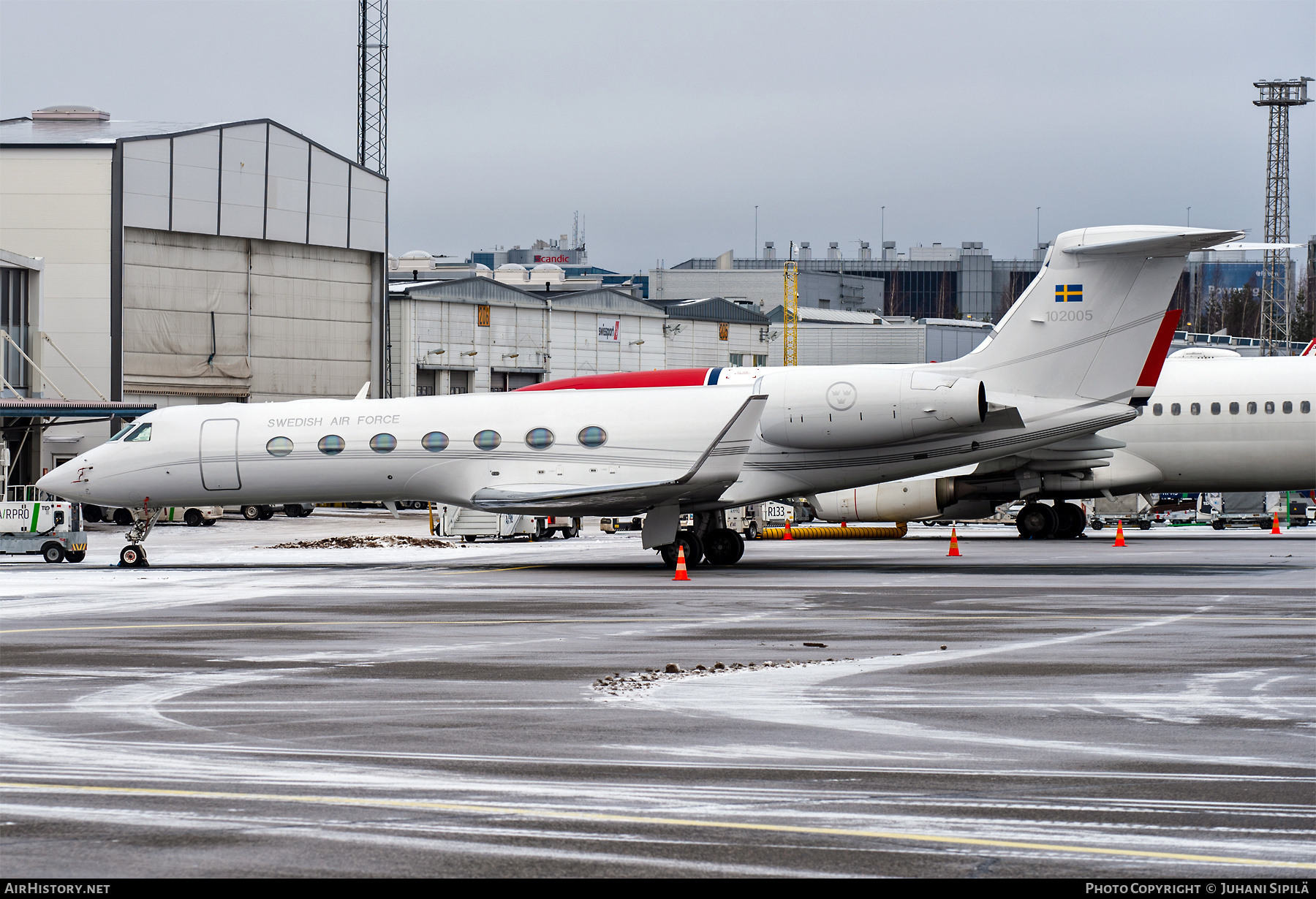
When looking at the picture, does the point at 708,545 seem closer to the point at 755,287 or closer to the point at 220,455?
the point at 220,455

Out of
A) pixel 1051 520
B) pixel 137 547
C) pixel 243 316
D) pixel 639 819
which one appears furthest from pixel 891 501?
pixel 243 316

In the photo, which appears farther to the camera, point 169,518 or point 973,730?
point 169,518

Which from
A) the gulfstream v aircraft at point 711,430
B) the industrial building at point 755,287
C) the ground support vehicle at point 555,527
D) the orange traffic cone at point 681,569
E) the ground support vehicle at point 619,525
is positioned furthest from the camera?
the industrial building at point 755,287

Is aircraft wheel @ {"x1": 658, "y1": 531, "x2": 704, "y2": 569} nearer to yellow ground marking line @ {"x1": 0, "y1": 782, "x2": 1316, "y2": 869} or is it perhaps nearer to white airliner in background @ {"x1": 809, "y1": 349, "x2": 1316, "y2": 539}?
white airliner in background @ {"x1": 809, "y1": 349, "x2": 1316, "y2": 539}

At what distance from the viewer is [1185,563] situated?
87.2ft

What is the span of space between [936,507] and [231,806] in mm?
30058

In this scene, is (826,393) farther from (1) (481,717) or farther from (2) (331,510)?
(2) (331,510)

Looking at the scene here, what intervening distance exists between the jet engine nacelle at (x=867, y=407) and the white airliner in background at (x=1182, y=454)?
9.86 metres

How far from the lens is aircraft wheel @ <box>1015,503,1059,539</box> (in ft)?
122

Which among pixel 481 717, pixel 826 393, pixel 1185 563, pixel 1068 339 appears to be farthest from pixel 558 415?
pixel 481 717

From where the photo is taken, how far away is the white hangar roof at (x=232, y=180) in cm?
5744

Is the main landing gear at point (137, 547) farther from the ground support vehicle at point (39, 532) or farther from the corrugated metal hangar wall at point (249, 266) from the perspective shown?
the corrugated metal hangar wall at point (249, 266)

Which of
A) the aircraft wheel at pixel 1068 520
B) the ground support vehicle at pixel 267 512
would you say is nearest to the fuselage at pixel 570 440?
the aircraft wheel at pixel 1068 520

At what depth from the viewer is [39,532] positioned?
29516 mm
